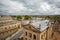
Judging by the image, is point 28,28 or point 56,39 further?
point 56,39

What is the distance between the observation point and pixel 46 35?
5.71 meters

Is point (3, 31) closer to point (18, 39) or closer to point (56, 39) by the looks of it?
point (18, 39)

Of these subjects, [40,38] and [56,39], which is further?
[56,39]

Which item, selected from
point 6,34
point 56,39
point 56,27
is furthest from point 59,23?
point 6,34

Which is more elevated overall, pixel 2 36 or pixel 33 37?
pixel 33 37

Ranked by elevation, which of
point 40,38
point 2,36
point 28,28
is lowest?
point 2,36

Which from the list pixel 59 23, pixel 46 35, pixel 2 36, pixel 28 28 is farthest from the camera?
pixel 59 23

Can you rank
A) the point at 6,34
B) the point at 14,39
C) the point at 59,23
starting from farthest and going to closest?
the point at 59,23
the point at 6,34
the point at 14,39

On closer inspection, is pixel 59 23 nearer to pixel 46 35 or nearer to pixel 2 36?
pixel 46 35

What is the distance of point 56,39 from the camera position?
6039 millimetres

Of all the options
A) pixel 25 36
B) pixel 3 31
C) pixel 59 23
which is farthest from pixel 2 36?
pixel 59 23

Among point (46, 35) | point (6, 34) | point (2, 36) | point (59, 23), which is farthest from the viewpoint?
point (59, 23)

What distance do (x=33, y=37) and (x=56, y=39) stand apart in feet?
5.94

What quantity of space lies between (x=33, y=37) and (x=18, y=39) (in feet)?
2.77
